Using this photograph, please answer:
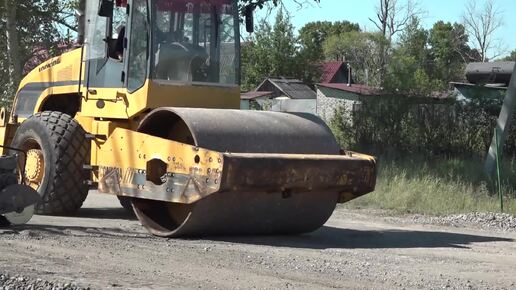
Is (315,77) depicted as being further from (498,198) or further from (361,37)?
(498,198)

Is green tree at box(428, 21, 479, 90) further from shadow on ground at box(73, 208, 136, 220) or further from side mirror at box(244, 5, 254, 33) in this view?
side mirror at box(244, 5, 254, 33)

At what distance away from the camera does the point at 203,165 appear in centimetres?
911

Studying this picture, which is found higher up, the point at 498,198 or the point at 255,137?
the point at 255,137

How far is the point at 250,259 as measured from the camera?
8445mm

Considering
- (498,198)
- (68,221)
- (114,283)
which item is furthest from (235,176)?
(498,198)

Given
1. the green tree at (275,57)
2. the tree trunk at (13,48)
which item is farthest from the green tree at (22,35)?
the green tree at (275,57)

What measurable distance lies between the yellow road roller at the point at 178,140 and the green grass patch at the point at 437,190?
16.8 feet

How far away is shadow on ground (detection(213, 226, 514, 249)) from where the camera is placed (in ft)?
32.5

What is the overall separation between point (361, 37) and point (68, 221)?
67215mm

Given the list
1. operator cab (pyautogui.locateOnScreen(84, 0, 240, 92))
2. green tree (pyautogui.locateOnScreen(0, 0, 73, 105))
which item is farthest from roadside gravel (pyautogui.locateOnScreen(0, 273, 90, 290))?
green tree (pyautogui.locateOnScreen(0, 0, 73, 105))

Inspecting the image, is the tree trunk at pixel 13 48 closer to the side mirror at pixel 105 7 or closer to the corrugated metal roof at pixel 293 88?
the side mirror at pixel 105 7

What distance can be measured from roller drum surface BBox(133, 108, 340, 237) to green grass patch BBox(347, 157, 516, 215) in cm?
495

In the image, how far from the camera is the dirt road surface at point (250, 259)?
734 cm

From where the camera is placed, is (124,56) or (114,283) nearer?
(114,283)
